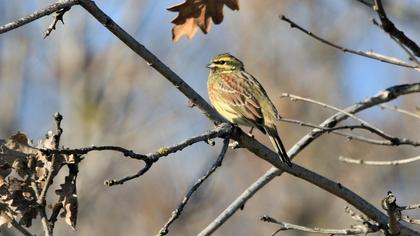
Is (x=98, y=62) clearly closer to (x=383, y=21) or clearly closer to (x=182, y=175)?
(x=182, y=175)

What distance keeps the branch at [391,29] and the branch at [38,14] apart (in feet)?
4.15

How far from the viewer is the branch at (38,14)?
11.1 feet

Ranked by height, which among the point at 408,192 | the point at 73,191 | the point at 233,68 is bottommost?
the point at 73,191

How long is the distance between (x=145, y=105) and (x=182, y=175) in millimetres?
3159

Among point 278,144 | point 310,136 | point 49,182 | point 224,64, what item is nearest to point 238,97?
point 224,64

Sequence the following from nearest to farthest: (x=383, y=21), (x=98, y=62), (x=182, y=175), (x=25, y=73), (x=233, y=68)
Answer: (x=383, y=21) < (x=233, y=68) < (x=25, y=73) < (x=98, y=62) < (x=182, y=175)

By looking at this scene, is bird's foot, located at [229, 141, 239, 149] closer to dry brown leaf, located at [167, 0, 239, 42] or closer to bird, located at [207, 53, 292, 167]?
dry brown leaf, located at [167, 0, 239, 42]

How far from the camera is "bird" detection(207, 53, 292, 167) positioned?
21.6ft

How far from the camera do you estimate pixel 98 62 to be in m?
17.4

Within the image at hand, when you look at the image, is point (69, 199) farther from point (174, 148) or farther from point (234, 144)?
point (234, 144)

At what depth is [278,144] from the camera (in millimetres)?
5559

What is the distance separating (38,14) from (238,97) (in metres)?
3.71

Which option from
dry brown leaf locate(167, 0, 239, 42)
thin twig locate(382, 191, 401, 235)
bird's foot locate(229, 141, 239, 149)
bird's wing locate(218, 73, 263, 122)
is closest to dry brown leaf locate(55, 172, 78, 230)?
bird's foot locate(229, 141, 239, 149)

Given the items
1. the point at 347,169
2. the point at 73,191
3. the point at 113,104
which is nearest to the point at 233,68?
the point at 73,191
